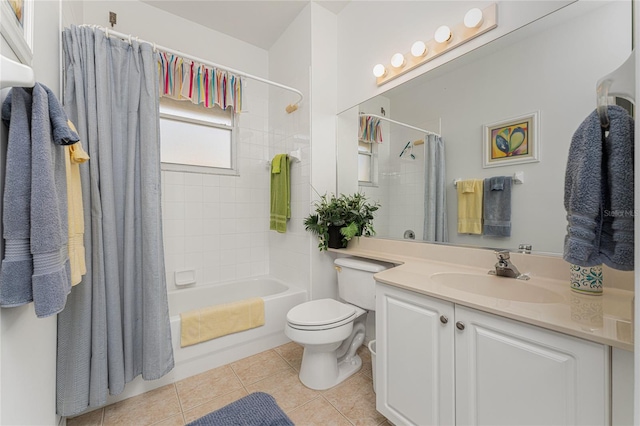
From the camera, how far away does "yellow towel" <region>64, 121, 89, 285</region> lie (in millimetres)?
982

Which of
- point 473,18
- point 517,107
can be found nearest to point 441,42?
point 473,18

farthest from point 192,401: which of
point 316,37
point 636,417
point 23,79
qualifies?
point 316,37

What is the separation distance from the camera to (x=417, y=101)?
1.71 m

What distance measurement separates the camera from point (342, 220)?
1.99m

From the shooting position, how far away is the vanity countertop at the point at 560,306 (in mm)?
705

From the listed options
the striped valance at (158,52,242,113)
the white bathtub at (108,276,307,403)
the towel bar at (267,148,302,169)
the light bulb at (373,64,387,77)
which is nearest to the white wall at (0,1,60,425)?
the white bathtub at (108,276,307,403)

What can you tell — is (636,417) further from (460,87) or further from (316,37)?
(316,37)

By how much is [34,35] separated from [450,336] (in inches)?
72.6

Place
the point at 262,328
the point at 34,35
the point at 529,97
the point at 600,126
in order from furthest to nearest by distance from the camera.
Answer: the point at 262,328
the point at 529,97
the point at 34,35
the point at 600,126

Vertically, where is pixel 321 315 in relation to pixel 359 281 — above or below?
below

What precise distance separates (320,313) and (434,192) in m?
1.06

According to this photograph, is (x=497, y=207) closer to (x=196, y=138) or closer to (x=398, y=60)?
(x=398, y=60)

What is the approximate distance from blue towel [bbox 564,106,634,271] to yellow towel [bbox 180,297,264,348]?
1.80 metres

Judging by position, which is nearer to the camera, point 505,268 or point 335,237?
point 505,268
